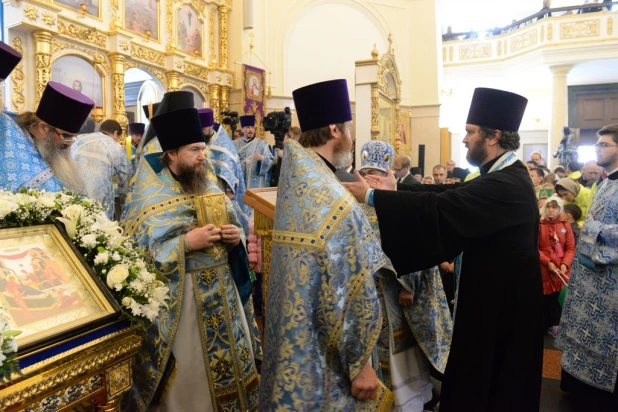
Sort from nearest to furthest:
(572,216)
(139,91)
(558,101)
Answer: (572,216)
(139,91)
(558,101)

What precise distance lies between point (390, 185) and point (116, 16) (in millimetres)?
8047

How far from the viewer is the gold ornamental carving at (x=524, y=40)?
657 inches

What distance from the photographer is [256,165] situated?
6.60 meters

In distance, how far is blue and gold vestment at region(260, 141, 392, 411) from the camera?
5.79 ft

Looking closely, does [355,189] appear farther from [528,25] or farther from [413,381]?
[528,25]

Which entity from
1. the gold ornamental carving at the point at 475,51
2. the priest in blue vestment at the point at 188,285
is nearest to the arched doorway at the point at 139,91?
the priest in blue vestment at the point at 188,285

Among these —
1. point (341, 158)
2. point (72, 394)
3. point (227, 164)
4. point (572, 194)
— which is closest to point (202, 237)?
point (341, 158)

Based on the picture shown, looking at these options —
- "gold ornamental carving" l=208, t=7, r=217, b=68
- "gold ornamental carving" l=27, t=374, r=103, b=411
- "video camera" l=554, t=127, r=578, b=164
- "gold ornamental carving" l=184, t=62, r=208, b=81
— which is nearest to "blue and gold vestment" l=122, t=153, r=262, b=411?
"gold ornamental carving" l=27, t=374, r=103, b=411

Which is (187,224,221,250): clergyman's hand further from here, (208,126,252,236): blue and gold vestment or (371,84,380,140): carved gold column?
(371,84,380,140): carved gold column

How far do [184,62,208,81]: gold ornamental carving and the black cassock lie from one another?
9453 mm

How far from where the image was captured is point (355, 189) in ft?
7.61

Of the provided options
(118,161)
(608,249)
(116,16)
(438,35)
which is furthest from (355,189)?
(438,35)

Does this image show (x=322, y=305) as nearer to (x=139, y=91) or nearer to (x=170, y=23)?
(x=170, y=23)

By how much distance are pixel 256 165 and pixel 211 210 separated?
4072mm
